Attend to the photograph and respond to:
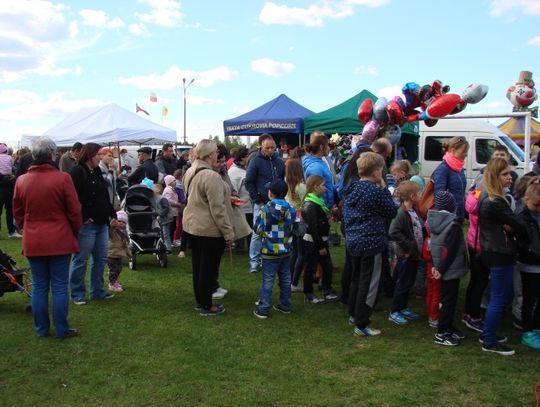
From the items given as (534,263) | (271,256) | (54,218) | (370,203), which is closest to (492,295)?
(534,263)

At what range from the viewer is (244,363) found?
13.3 feet

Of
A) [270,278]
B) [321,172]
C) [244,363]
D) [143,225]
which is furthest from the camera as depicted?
[143,225]

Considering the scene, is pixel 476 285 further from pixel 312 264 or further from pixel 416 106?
pixel 416 106

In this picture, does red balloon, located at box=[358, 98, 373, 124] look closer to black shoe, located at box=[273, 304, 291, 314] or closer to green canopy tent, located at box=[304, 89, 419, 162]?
black shoe, located at box=[273, 304, 291, 314]

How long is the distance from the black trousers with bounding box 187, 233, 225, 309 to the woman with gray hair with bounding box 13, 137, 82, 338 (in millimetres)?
1191

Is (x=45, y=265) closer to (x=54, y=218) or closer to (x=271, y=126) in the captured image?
(x=54, y=218)

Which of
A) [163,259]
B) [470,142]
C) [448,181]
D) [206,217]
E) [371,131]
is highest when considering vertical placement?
[470,142]

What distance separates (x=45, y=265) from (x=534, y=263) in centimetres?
422

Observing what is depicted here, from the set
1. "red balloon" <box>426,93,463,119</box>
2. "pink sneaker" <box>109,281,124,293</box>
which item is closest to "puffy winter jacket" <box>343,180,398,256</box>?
"red balloon" <box>426,93,463,119</box>

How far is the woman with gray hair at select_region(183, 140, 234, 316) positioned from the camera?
4918mm

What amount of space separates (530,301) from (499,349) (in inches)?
24.0

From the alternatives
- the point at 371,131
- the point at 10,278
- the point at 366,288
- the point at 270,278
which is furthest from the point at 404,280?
the point at 10,278

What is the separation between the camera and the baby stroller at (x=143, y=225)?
291 inches

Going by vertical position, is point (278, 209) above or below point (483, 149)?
below
